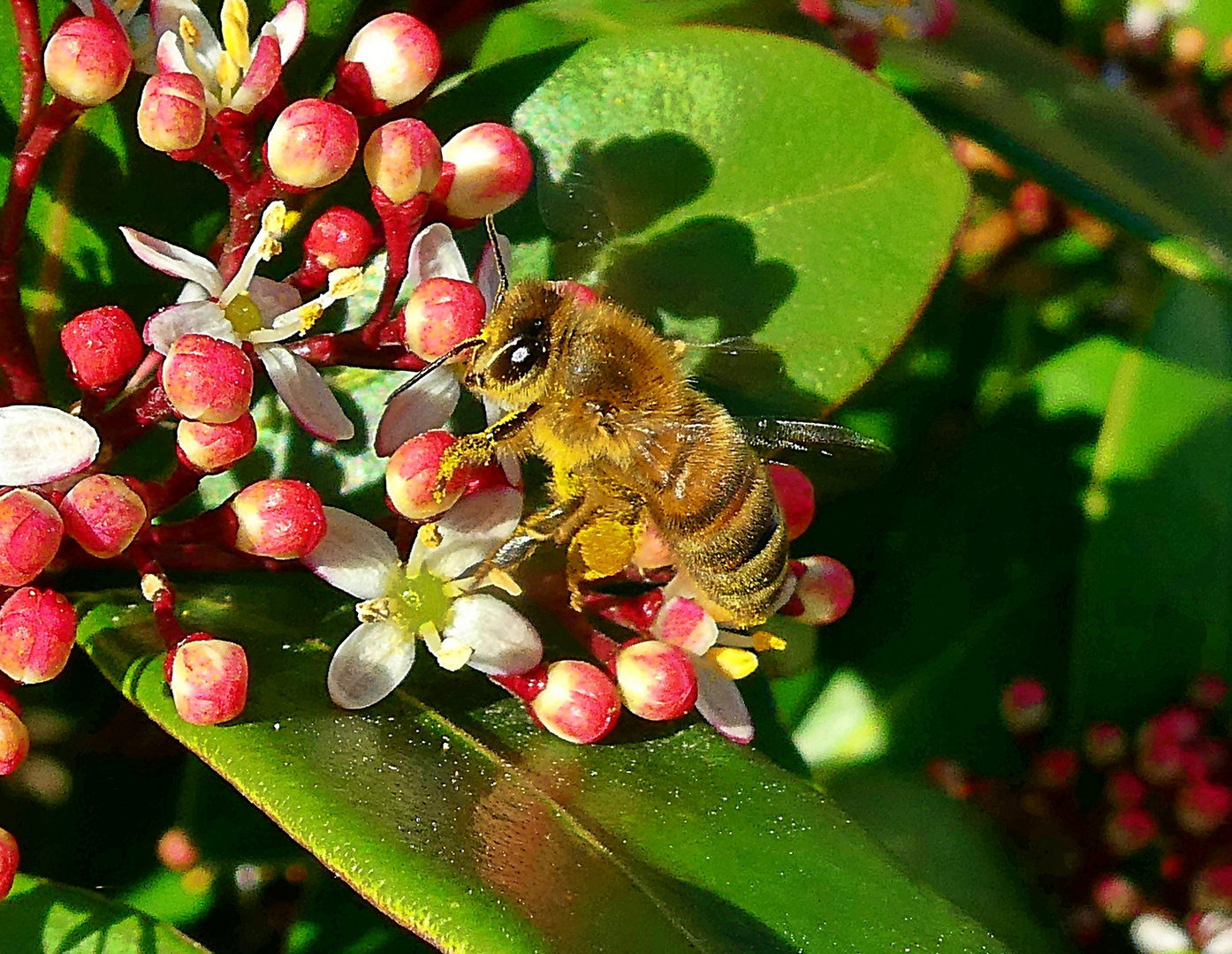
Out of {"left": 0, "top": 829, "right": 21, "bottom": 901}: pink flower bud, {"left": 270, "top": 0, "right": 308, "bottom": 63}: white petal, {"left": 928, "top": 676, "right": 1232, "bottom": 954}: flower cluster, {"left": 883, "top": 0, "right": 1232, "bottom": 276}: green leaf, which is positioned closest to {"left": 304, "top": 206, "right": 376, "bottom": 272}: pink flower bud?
{"left": 270, "top": 0, "right": 308, "bottom": 63}: white petal

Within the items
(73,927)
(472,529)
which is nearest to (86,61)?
(472,529)

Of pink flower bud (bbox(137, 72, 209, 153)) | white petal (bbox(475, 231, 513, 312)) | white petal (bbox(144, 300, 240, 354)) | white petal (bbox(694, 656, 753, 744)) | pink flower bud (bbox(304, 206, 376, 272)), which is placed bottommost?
white petal (bbox(694, 656, 753, 744))

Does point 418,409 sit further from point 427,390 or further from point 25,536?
point 25,536

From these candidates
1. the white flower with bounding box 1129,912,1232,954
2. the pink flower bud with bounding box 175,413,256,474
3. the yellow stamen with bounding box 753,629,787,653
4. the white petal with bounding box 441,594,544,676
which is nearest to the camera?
the pink flower bud with bounding box 175,413,256,474

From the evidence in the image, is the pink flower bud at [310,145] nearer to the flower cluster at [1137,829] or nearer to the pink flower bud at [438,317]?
the pink flower bud at [438,317]

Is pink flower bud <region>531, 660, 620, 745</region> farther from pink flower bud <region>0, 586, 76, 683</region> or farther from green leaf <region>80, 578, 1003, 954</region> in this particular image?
pink flower bud <region>0, 586, 76, 683</region>

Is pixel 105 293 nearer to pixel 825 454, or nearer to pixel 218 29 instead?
pixel 218 29

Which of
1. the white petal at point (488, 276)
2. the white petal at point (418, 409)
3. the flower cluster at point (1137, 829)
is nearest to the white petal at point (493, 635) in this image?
the white petal at point (418, 409)
